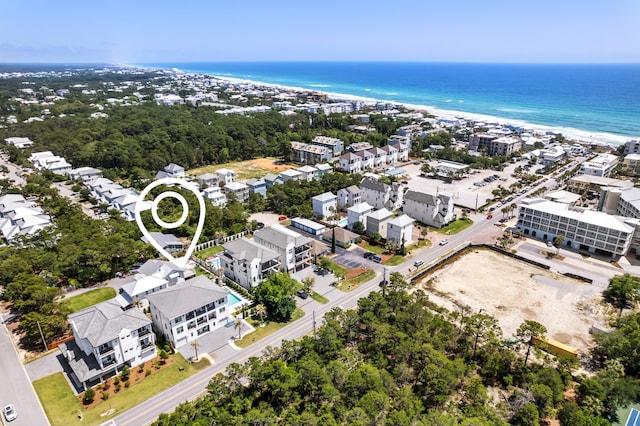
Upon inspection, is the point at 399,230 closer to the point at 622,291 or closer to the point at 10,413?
the point at 622,291

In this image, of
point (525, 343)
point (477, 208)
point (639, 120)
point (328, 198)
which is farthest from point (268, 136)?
point (639, 120)

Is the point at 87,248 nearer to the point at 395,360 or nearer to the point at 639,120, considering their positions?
the point at 395,360

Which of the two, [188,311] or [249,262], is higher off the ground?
[249,262]

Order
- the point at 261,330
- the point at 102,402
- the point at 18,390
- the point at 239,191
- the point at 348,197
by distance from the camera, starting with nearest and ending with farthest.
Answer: the point at 102,402, the point at 18,390, the point at 261,330, the point at 348,197, the point at 239,191

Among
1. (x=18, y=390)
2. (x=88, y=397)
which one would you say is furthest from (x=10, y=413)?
(x=88, y=397)

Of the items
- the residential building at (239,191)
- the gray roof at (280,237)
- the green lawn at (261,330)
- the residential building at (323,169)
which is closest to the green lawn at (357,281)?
the green lawn at (261,330)

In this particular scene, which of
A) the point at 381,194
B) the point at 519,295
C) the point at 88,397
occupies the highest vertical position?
the point at 381,194
